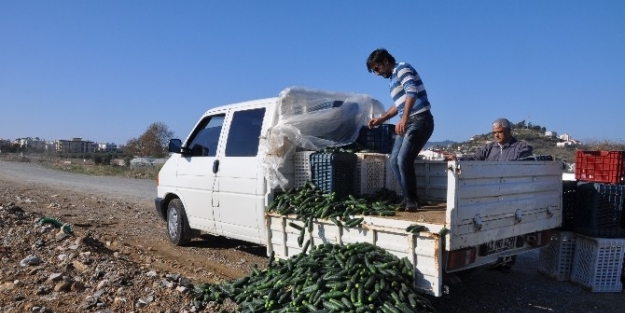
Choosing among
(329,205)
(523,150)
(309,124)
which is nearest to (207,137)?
(309,124)

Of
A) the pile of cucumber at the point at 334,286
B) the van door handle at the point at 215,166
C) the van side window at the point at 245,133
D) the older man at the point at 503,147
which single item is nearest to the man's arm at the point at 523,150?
the older man at the point at 503,147

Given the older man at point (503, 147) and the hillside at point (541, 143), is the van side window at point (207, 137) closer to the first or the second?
the older man at point (503, 147)

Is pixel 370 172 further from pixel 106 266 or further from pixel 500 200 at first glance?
pixel 106 266

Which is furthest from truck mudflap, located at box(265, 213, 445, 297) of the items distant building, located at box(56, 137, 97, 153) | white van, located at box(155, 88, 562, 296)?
distant building, located at box(56, 137, 97, 153)

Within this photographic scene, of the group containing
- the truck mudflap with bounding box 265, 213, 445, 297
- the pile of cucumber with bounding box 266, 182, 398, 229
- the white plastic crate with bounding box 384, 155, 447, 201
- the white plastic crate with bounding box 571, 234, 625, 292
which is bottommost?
the white plastic crate with bounding box 571, 234, 625, 292

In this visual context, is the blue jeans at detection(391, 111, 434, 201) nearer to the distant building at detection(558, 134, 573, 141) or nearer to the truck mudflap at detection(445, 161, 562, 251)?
the truck mudflap at detection(445, 161, 562, 251)

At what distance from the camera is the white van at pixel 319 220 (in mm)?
4172

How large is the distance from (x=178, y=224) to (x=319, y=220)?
11.3ft

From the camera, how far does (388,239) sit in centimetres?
444

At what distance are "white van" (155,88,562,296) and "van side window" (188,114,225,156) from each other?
0.02 metres

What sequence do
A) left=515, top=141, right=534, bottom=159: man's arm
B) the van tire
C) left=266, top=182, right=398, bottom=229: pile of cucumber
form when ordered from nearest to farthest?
left=266, top=182, right=398, bottom=229: pile of cucumber < left=515, top=141, right=534, bottom=159: man's arm < the van tire

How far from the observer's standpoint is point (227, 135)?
6754 mm

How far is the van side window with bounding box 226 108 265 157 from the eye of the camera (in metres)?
6.22

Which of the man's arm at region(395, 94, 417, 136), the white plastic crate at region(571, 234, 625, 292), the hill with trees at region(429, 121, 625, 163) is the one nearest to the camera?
the man's arm at region(395, 94, 417, 136)
